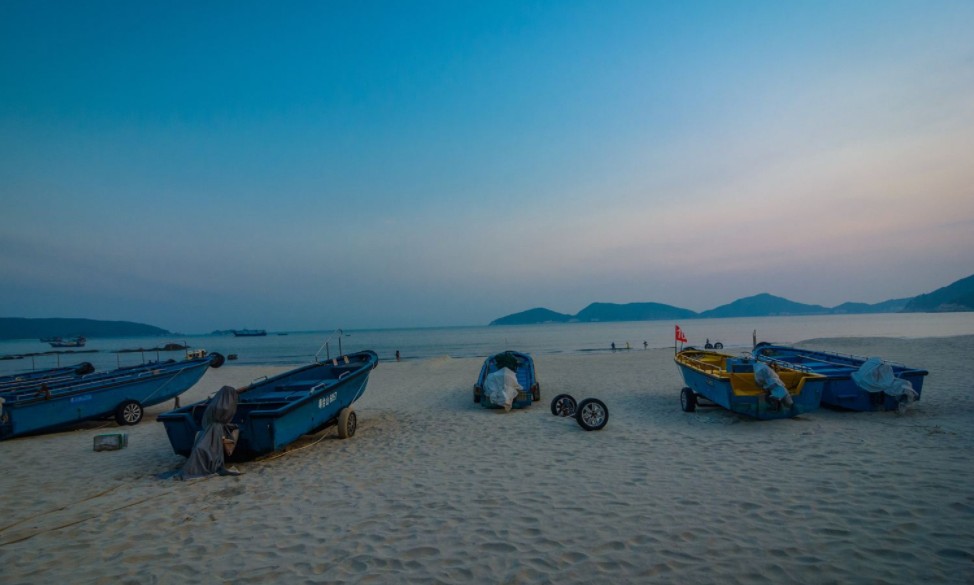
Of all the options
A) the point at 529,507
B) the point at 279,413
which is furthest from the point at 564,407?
the point at 279,413

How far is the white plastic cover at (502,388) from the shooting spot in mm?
11735

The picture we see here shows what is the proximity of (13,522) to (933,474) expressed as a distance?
11.0 metres

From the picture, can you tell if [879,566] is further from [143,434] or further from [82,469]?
[143,434]

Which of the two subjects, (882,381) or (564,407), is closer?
(882,381)

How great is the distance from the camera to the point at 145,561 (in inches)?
177

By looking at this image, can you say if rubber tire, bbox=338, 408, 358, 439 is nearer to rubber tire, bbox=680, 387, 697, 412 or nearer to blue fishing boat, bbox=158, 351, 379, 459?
blue fishing boat, bbox=158, 351, 379, 459

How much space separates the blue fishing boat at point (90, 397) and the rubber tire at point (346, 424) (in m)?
6.21

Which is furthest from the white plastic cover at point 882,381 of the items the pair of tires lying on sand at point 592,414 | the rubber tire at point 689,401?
the pair of tires lying on sand at point 592,414

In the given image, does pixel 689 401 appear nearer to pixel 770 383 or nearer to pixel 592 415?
pixel 770 383

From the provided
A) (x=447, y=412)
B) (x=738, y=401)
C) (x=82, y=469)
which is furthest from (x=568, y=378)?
(x=82, y=469)

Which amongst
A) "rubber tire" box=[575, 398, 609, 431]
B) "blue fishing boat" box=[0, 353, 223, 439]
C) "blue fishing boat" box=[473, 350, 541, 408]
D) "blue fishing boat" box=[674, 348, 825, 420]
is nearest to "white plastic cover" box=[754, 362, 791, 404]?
"blue fishing boat" box=[674, 348, 825, 420]

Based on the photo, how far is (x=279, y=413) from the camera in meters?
7.72

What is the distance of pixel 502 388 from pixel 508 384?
0.65ft

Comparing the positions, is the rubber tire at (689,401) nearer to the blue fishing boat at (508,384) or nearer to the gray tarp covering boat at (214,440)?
the blue fishing boat at (508,384)
